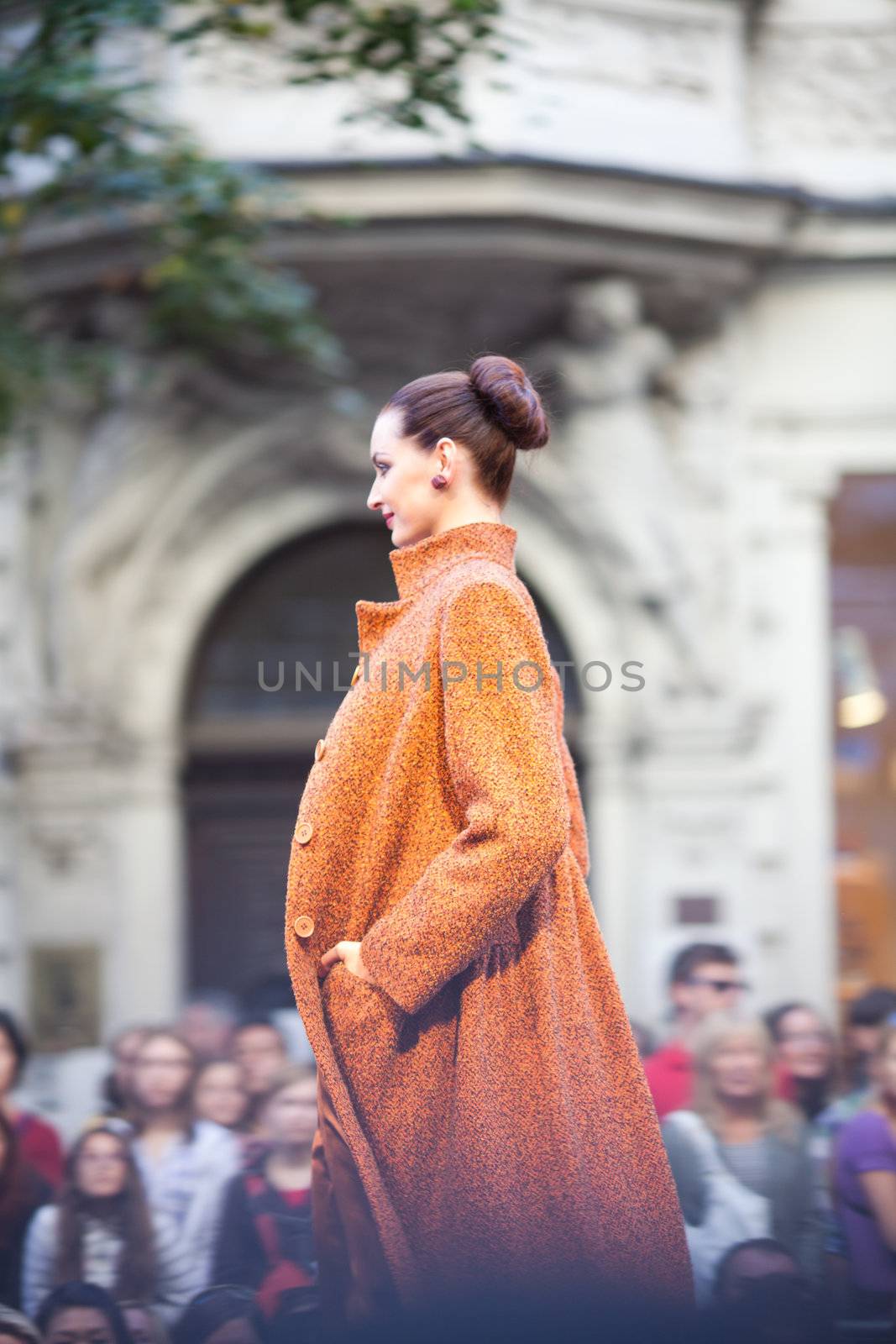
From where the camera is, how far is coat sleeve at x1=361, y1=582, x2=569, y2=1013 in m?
2.09

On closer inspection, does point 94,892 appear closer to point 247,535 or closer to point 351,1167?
point 247,535

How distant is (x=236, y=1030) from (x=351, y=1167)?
302 centimetres

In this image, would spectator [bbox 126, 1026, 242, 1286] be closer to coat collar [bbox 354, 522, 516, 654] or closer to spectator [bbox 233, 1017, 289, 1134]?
spectator [bbox 233, 1017, 289, 1134]

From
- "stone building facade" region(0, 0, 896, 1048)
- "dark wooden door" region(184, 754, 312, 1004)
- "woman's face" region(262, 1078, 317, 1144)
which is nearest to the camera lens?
"woman's face" region(262, 1078, 317, 1144)

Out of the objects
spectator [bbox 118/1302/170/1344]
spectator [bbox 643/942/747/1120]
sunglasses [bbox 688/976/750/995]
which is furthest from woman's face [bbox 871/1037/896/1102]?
spectator [bbox 118/1302/170/1344]

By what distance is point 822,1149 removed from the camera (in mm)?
4211

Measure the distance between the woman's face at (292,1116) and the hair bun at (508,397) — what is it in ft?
7.83

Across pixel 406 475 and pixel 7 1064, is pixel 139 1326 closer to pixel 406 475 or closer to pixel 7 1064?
pixel 7 1064

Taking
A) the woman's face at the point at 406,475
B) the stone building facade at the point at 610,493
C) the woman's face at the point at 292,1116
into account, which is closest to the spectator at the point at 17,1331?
the woman's face at the point at 292,1116

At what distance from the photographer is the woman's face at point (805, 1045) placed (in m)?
4.84

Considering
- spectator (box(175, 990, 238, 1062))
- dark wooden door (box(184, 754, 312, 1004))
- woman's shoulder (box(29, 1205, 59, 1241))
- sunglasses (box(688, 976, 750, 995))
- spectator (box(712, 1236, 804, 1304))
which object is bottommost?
spectator (box(712, 1236, 804, 1304))

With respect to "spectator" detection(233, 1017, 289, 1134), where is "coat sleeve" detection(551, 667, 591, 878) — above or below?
above

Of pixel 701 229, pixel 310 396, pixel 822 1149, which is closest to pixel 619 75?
pixel 701 229

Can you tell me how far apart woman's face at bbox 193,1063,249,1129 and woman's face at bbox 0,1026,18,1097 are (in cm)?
50
